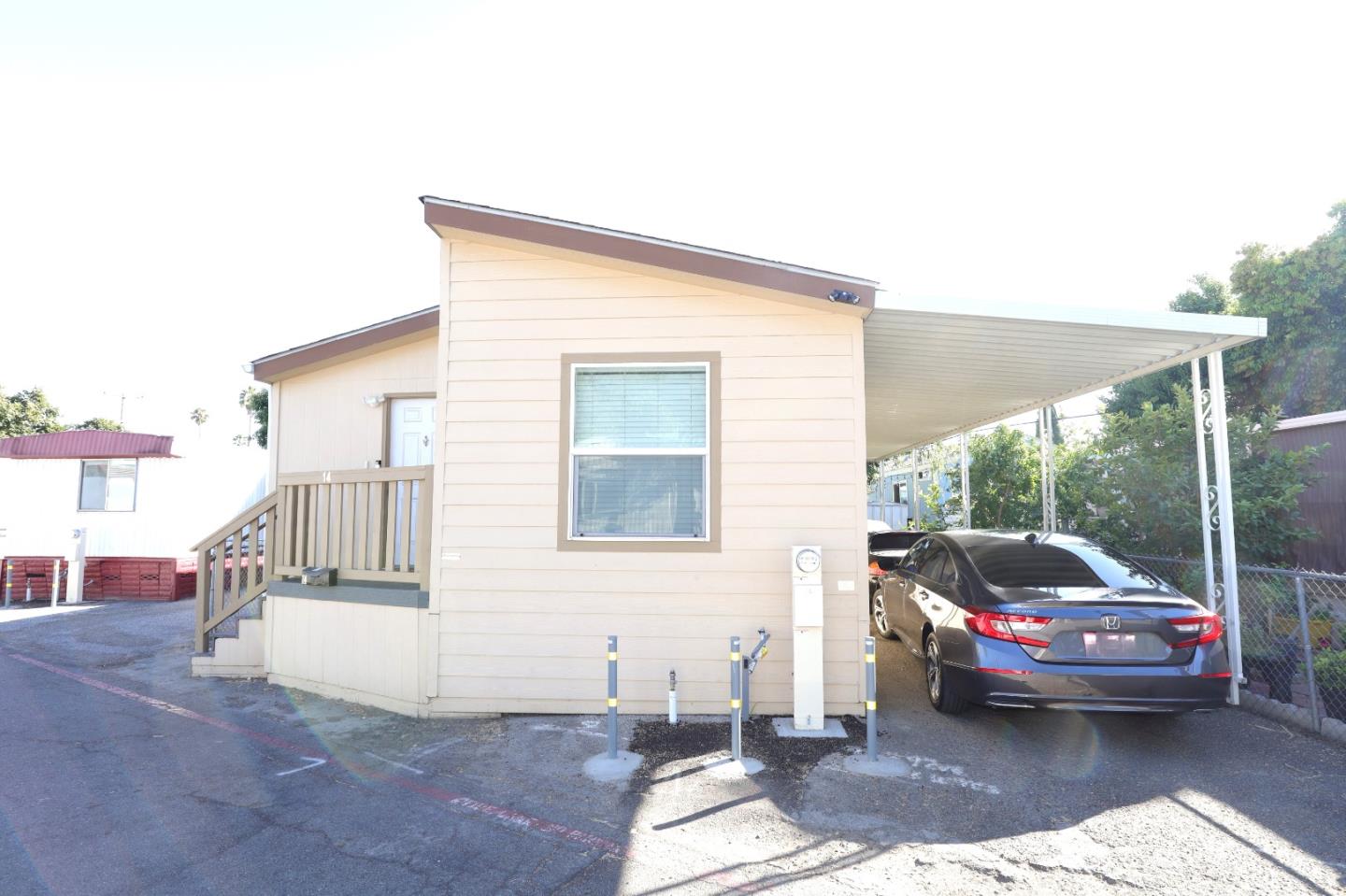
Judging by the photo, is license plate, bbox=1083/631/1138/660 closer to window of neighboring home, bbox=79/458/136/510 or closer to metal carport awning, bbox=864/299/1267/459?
metal carport awning, bbox=864/299/1267/459

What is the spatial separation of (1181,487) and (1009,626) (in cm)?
477

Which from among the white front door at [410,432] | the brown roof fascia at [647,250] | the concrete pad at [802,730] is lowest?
the concrete pad at [802,730]

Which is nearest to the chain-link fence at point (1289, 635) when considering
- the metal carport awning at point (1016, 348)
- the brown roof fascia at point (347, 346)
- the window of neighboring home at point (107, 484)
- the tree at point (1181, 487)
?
the tree at point (1181, 487)

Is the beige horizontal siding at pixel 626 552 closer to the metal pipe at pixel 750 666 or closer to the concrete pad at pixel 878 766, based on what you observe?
the metal pipe at pixel 750 666

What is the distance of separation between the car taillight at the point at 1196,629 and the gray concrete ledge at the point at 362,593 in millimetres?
5248

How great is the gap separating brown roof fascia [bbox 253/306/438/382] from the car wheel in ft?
19.8

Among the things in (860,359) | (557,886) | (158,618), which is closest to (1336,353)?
(860,359)

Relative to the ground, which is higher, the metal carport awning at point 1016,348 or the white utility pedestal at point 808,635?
the metal carport awning at point 1016,348

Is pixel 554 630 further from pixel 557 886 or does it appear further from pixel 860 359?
pixel 860 359

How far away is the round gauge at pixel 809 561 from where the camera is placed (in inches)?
197

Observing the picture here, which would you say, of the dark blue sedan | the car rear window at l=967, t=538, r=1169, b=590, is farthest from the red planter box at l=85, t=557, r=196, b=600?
the car rear window at l=967, t=538, r=1169, b=590

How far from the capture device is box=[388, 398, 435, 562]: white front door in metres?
8.77

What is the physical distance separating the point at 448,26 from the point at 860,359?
5734 mm

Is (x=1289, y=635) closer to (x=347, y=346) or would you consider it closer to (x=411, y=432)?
(x=411, y=432)
